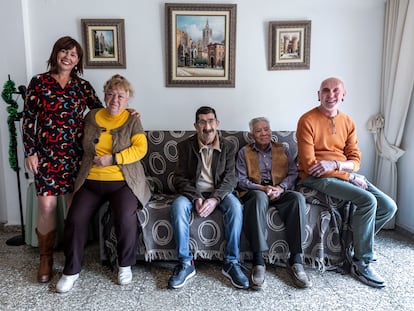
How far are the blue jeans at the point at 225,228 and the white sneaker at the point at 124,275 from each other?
32cm

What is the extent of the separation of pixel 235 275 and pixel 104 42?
2.14 metres

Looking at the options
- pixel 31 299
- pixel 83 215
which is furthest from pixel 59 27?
pixel 31 299

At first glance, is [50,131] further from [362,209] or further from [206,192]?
[362,209]

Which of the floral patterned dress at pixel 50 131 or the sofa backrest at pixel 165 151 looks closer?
A: the floral patterned dress at pixel 50 131

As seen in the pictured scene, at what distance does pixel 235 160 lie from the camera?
240 centimetres

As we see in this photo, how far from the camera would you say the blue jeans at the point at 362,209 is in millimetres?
2023

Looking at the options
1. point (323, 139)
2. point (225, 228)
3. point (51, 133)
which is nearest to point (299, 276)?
point (225, 228)

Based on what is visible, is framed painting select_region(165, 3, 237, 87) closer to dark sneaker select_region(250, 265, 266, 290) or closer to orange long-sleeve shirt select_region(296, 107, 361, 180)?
orange long-sleeve shirt select_region(296, 107, 361, 180)

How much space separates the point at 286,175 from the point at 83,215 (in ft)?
4.54

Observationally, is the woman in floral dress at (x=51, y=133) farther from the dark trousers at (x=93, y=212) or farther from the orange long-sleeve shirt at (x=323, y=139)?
the orange long-sleeve shirt at (x=323, y=139)

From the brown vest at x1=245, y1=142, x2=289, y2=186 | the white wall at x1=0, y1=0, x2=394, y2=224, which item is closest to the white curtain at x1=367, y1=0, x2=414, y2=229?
the white wall at x1=0, y1=0, x2=394, y2=224

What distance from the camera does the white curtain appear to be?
2.61 m

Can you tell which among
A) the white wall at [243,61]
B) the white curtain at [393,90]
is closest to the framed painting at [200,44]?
the white wall at [243,61]

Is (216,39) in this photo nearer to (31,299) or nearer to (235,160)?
(235,160)
